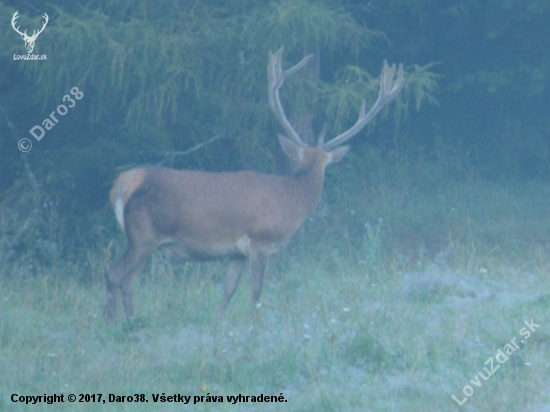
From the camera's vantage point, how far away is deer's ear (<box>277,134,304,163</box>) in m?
8.02

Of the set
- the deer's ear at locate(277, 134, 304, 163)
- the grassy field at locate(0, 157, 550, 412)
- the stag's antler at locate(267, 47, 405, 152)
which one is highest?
the stag's antler at locate(267, 47, 405, 152)

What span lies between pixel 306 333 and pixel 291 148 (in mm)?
2663

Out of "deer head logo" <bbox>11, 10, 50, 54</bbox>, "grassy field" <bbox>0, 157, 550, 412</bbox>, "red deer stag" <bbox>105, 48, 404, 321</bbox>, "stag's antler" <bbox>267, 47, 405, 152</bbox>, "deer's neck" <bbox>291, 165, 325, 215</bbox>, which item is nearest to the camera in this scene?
"grassy field" <bbox>0, 157, 550, 412</bbox>

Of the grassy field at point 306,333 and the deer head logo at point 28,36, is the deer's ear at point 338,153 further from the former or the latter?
the deer head logo at point 28,36

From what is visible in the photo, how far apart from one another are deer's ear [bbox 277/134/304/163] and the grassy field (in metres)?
1.17

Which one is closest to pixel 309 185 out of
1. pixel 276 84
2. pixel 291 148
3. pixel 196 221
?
pixel 291 148

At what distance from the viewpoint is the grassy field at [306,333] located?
4.90 m

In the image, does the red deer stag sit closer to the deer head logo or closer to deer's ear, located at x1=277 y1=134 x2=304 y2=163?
deer's ear, located at x1=277 y1=134 x2=304 y2=163

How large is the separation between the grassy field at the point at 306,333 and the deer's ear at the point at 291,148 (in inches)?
45.9

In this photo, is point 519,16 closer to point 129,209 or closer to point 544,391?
point 129,209

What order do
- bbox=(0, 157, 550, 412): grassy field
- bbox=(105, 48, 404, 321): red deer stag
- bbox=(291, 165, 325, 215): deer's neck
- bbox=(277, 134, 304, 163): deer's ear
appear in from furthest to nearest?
bbox=(277, 134, 304, 163): deer's ear, bbox=(291, 165, 325, 215): deer's neck, bbox=(105, 48, 404, 321): red deer stag, bbox=(0, 157, 550, 412): grassy field

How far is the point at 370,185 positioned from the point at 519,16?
306 centimetres

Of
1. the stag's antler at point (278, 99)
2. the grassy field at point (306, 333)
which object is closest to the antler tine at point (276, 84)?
the stag's antler at point (278, 99)

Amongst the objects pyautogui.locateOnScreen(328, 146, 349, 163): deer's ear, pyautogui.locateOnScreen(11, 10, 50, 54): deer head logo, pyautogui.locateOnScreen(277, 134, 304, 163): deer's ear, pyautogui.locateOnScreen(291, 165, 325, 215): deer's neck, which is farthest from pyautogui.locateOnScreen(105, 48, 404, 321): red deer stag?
pyautogui.locateOnScreen(11, 10, 50, 54): deer head logo
